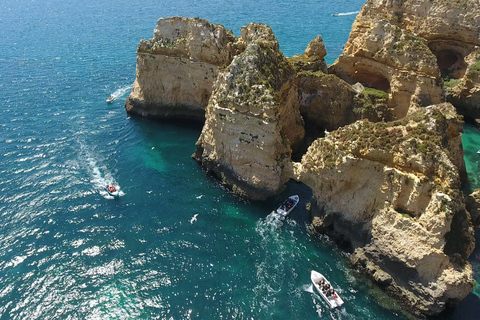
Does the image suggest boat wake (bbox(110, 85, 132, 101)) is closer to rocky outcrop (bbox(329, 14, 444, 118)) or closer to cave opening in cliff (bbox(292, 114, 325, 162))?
cave opening in cliff (bbox(292, 114, 325, 162))

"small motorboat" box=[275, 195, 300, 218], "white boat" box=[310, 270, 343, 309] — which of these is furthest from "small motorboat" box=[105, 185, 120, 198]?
"white boat" box=[310, 270, 343, 309]

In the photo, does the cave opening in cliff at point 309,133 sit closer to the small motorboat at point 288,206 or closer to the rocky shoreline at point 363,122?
the rocky shoreline at point 363,122

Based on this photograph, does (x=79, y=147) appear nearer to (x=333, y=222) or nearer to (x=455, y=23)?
(x=333, y=222)

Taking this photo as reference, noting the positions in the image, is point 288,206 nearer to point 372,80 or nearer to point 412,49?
point 412,49

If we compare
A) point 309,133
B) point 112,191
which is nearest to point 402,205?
point 309,133

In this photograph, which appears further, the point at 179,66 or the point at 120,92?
the point at 120,92

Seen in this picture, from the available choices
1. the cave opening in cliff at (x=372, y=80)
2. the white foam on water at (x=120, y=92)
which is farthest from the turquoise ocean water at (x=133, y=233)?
the cave opening in cliff at (x=372, y=80)
